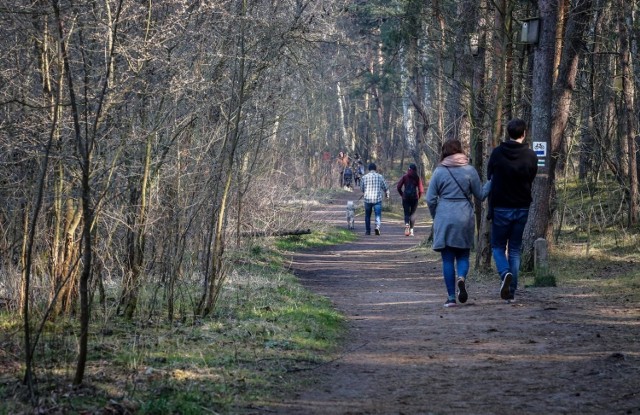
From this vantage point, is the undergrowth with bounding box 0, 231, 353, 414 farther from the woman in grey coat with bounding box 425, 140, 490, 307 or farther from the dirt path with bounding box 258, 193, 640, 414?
the woman in grey coat with bounding box 425, 140, 490, 307

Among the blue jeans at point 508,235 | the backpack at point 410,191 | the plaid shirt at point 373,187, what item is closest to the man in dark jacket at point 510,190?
the blue jeans at point 508,235

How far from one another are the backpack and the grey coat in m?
16.1

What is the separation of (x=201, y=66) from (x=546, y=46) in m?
6.01

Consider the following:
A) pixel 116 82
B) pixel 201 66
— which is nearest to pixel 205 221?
pixel 201 66

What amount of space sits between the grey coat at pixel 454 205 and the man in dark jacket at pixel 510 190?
0.79 feet

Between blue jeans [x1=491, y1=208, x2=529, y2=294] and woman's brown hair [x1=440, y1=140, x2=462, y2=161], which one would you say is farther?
woman's brown hair [x1=440, y1=140, x2=462, y2=161]


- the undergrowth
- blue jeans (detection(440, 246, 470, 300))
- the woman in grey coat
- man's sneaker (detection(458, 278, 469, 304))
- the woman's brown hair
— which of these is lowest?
the undergrowth

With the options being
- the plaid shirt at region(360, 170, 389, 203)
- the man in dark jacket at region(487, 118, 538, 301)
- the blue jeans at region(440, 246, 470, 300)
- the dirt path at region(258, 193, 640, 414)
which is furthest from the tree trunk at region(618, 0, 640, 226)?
the blue jeans at region(440, 246, 470, 300)

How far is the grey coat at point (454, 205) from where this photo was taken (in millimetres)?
11117

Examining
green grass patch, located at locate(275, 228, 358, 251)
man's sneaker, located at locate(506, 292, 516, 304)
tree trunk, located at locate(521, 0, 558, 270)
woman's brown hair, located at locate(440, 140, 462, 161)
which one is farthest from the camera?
green grass patch, located at locate(275, 228, 358, 251)

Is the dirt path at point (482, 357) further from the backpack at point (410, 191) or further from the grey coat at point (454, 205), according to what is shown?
the backpack at point (410, 191)

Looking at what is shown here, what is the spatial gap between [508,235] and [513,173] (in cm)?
76

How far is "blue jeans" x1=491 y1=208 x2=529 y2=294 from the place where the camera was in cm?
1118

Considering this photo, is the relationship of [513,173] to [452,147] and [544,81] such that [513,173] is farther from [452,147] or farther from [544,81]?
[544,81]
